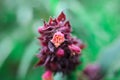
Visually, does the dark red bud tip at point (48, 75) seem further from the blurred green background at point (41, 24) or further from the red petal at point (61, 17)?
the red petal at point (61, 17)

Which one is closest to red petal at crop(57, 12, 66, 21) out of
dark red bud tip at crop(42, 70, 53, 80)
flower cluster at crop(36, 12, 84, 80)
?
flower cluster at crop(36, 12, 84, 80)

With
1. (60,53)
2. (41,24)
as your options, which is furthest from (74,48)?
(41,24)

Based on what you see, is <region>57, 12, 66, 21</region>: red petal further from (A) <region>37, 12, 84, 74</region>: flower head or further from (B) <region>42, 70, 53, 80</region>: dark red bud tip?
(B) <region>42, 70, 53, 80</region>: dark red bud tip

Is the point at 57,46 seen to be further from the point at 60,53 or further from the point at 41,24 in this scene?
the point at 41,24

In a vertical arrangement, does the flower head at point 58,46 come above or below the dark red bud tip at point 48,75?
above

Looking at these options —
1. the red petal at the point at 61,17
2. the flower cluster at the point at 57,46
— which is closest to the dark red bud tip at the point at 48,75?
the flower cluster at the point at 57,46

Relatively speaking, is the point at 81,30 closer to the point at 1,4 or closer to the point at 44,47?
the point at 44,47

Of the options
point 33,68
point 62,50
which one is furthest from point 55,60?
point 33,68
